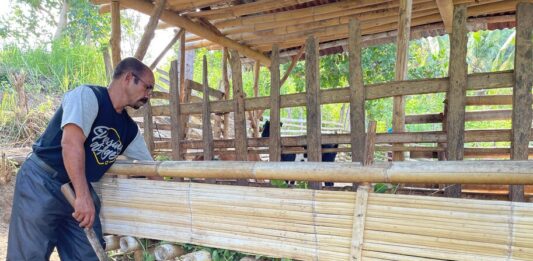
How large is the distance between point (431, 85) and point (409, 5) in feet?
4.33

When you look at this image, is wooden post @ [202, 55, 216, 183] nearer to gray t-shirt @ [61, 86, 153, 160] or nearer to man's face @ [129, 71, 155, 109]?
man's face @ [129, 71, 155, 109]

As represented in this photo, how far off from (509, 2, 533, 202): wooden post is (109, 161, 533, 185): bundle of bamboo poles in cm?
76

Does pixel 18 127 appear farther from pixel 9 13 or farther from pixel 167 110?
pixel 9 13

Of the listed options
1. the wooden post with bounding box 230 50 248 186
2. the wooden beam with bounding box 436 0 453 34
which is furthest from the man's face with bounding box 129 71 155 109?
the wooden beam with bounding box 436 0 453 34

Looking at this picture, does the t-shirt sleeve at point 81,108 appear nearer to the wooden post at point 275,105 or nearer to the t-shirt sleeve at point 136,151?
the t-shirt sleeve at point 136,151

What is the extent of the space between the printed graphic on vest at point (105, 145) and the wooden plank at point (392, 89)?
2.84ft

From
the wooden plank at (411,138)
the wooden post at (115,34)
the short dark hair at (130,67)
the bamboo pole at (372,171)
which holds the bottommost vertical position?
the bamboo pole at (372,171)

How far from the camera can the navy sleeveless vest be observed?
6.71ft

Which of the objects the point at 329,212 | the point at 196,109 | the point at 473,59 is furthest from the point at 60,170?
the point at 473,59

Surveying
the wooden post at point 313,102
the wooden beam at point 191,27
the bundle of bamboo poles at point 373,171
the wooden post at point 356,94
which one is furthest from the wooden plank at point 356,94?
the wooden beam at point 191,27

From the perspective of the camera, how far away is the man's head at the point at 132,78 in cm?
210

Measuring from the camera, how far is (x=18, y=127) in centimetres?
661

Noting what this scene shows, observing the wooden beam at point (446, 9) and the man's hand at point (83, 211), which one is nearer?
the man's hand at point (83, 211)

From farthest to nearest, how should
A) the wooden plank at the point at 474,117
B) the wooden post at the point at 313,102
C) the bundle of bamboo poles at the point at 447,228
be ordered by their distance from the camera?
the wooden plank at the point at 474,117 < the wooden post at the point at 313,102 < the bundle of bamboo poles at the point at 447,228
